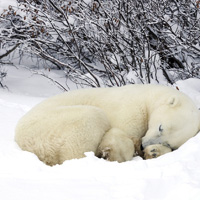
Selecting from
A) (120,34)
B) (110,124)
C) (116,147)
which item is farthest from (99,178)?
(120,34)

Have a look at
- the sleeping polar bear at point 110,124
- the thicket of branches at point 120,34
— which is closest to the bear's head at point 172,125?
the sleeping polar bear at point 110,124

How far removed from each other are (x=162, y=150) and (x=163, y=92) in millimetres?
694

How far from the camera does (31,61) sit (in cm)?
995

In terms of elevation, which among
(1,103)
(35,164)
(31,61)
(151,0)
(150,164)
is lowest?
(31,61)

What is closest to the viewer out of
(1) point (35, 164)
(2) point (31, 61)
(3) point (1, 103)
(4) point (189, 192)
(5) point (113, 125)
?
(4) point (189, 192)

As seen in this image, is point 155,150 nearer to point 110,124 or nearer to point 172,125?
point 172,125

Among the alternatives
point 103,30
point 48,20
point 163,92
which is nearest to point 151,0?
point 103,30

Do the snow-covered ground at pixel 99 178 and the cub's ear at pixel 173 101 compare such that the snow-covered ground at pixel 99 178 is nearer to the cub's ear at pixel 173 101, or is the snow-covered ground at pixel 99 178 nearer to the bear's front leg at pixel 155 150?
the bear's front leg at pixel 155 150

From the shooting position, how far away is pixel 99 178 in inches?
94.7

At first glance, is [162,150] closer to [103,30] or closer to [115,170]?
[115,170]

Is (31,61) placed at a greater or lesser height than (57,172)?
lesser

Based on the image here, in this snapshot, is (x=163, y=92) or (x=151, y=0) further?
(x=151, y=0)

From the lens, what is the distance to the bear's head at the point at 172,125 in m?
3.30

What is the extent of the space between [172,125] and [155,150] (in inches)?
11.3
